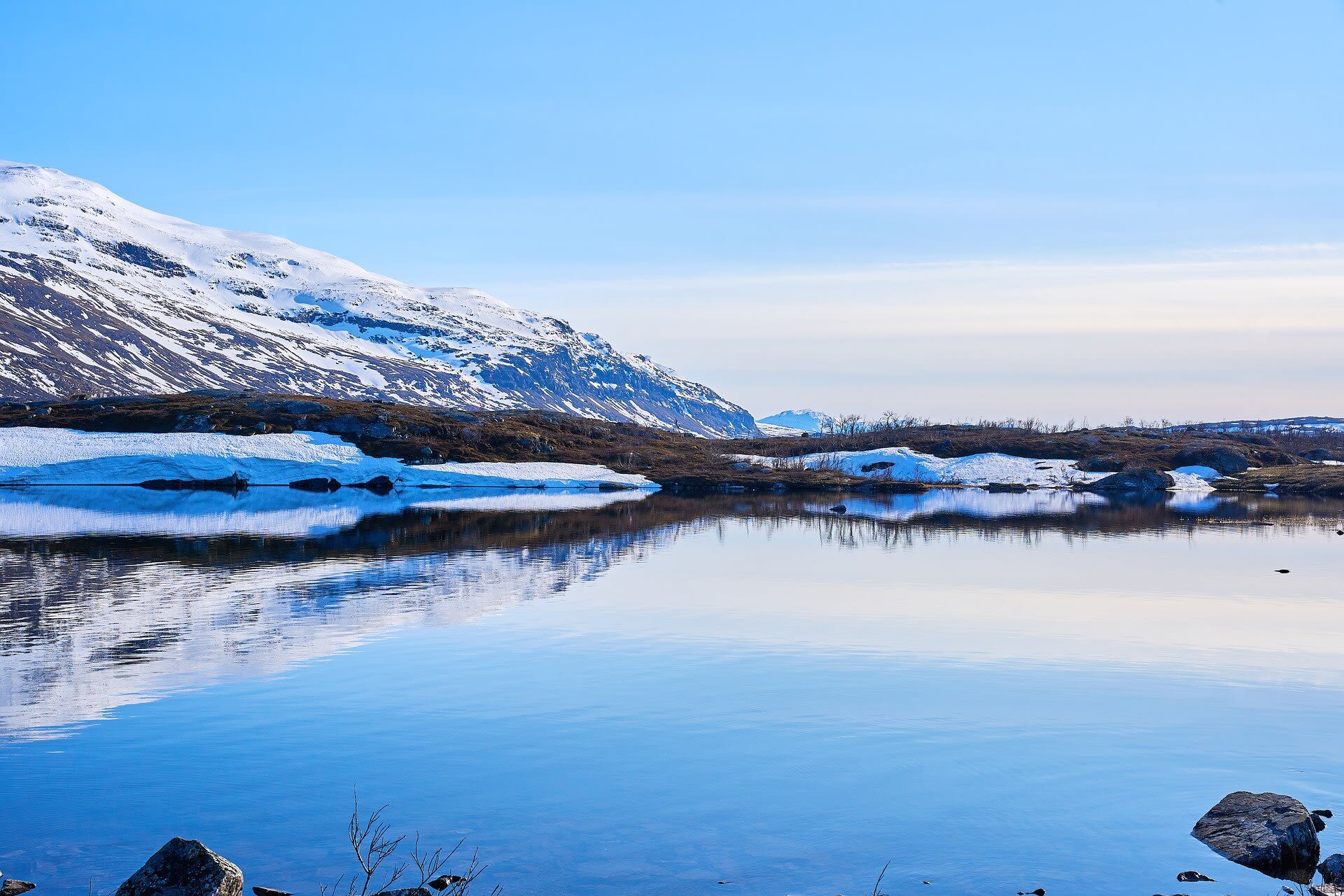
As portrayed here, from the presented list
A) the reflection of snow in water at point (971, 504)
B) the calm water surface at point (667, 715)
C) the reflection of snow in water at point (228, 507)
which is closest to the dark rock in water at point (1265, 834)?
the calm water surface at point (667, 715)

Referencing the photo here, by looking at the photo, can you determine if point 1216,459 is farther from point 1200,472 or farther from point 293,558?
point 293,558

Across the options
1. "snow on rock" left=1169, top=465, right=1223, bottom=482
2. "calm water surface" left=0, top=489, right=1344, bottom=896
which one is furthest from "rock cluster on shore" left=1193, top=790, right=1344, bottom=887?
"snow on rock" left=1169, top=465, right=1223, bottom=482

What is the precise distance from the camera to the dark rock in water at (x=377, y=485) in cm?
10369

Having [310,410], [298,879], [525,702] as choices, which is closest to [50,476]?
[310,410]

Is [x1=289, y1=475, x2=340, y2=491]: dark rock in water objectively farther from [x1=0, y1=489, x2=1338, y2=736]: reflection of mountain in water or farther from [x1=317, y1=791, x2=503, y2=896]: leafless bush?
[x1=317, y1=791, x2=503, y2=896]: leafless bush

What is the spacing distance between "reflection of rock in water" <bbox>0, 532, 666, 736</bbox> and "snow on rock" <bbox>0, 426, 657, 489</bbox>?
2395 inches

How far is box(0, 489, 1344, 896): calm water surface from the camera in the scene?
47.5 ft

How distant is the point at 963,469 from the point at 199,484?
8441cm

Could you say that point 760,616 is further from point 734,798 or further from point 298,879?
point 298,879

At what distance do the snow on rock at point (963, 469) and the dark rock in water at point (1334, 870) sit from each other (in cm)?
10922

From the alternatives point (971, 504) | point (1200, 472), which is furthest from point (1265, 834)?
point (1200, 472)

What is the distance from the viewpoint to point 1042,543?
187 ft

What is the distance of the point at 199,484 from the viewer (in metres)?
102

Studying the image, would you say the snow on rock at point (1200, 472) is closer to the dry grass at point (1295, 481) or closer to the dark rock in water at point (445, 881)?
the dry grass at point (1295, 481)
